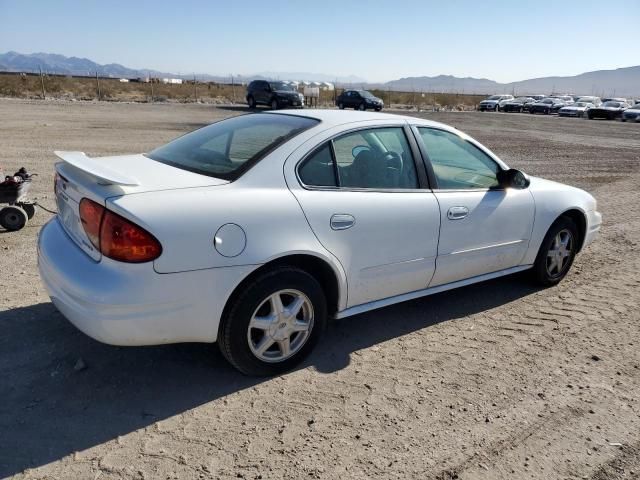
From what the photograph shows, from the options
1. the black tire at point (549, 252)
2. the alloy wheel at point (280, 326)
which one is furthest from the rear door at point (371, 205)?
the black tire at point (549, 252)

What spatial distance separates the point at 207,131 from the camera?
402cm

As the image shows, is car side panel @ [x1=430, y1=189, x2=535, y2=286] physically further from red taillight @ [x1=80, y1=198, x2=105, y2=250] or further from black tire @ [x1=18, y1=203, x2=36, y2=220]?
black tire @ [x1=18, y1=203, x2=36, y2=220]

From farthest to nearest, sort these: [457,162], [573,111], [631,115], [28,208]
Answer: [573,111], [631,115], [28,208], [457,162]

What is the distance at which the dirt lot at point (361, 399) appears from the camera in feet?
8.54

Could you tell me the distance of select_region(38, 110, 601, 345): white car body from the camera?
273 cm

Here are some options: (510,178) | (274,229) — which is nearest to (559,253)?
(510,178)

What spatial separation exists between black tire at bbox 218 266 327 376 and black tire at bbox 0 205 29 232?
12.7 feet

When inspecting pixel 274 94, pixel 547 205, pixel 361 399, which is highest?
pixel 274 94

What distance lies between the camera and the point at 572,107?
4719 cm

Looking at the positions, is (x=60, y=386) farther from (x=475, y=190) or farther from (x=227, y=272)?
(x=475, y=190)

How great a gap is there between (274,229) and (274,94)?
3114 cm

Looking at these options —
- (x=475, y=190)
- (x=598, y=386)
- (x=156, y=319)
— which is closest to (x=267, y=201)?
(x=156, y=319)

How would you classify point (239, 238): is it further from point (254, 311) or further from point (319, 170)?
point (319, 170)

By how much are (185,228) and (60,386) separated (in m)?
1.27
